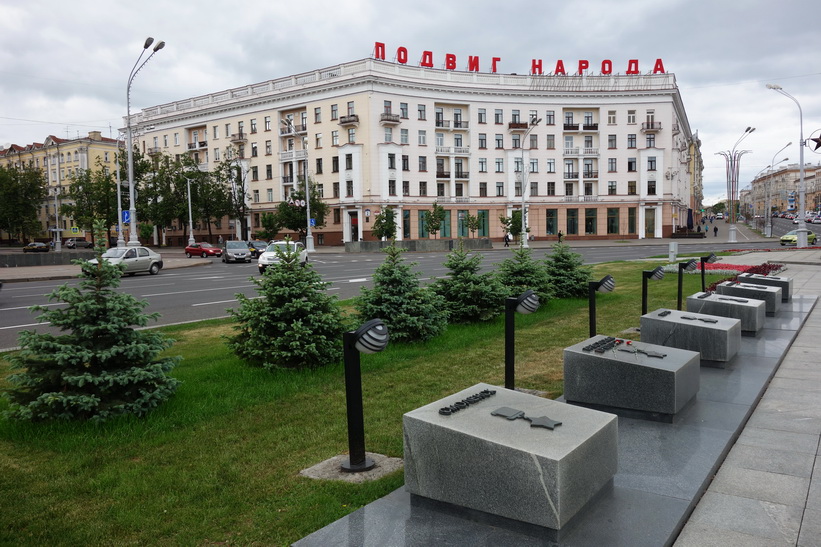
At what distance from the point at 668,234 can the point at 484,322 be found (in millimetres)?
64030

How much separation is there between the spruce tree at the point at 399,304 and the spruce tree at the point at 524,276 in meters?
3.31

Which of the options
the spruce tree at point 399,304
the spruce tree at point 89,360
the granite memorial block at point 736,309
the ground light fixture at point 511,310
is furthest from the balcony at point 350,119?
the ground light fixture at point 511,310

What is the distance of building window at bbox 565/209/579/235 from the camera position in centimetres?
6788

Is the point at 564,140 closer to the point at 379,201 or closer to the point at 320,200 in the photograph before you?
the point at 379,201

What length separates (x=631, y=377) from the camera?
17.0 feet

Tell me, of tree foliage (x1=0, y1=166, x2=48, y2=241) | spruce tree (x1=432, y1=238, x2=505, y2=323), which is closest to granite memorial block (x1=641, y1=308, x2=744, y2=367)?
spruce tree (x1=432, y1=238, x2=505, y2=323)

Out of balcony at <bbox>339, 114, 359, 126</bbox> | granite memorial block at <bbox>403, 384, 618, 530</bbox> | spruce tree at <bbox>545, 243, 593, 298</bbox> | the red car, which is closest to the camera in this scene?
granite memorial block at <bbox>403, 384, 618, 530</bbox>

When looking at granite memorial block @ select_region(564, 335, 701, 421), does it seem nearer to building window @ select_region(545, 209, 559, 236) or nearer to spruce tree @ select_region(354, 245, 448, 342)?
spruce tree @ select_region(354, 245, 448, 342)

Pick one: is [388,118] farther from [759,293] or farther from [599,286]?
[599,286]

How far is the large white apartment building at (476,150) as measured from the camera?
62.1m

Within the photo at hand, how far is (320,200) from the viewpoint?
2462 inches

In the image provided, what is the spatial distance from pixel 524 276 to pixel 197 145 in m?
70.1

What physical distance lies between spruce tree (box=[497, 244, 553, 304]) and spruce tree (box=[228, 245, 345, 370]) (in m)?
5.41

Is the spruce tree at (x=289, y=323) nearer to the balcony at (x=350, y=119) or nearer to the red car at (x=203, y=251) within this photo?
the red car at (x=203, y=251)
